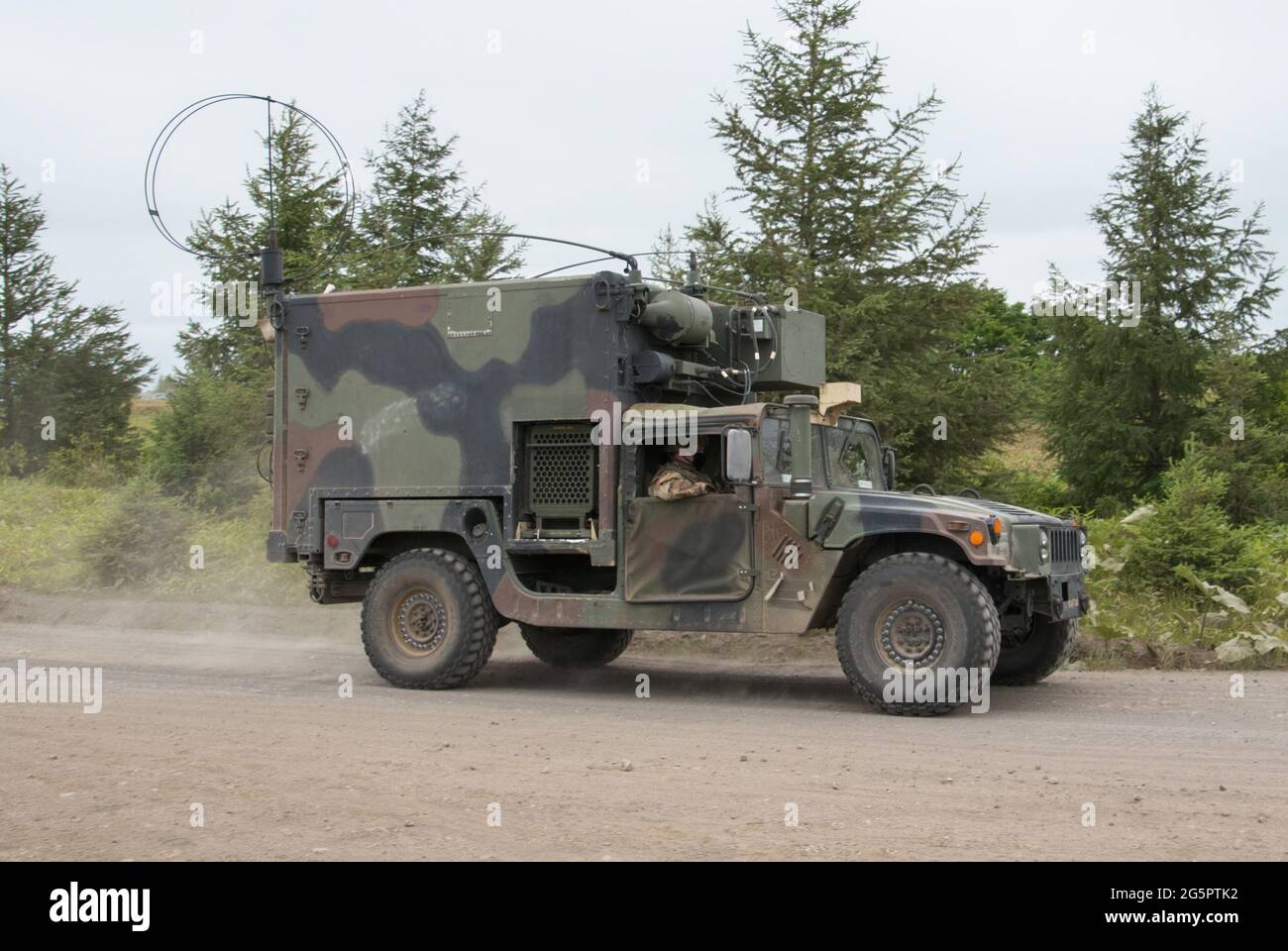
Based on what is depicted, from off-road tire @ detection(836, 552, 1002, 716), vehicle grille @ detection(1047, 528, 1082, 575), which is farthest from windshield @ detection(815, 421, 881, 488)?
vehicle grille @ detection(1047, 528, 1082, 575)

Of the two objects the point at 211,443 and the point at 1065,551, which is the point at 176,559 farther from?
the point at 1065,551

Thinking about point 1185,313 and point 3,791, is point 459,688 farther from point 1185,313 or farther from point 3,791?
point 1185,313

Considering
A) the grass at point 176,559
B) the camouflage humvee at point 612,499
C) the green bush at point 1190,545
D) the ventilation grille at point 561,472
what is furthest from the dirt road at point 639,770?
the grass at point 176,559

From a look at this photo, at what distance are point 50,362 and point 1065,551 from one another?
35293 mm

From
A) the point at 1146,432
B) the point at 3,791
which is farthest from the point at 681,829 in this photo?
the point at 1146,432

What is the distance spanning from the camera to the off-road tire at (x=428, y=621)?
12531 mm

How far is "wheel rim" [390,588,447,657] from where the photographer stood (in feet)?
41.7

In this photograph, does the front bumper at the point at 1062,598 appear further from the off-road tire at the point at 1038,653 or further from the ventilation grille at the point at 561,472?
the ventilation grille at the point at 561,472

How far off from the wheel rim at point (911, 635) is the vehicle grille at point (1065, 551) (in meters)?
1.22

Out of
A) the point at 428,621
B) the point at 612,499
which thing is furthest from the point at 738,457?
the point at 428,621

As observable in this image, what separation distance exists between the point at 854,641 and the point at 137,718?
5119mm

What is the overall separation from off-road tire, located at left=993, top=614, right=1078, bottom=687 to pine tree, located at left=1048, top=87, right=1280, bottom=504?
37.0 ft

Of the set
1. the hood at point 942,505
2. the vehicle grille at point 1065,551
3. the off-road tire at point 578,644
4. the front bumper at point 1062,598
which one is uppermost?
the hood at point 942,505

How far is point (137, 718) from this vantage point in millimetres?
10711
